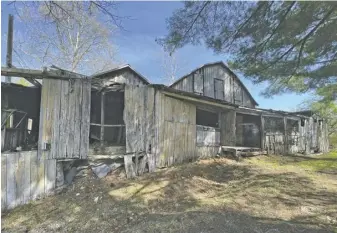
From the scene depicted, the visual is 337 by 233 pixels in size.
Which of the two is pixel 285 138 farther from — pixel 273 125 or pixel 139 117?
pixel 139 117

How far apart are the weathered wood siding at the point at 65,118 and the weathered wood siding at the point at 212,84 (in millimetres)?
9157

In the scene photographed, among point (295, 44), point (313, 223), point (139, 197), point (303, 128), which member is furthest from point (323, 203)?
point (303, 128)

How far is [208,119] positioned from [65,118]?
7826mm

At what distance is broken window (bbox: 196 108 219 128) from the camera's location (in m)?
13.8

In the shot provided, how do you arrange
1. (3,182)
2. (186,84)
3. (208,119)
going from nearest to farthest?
(3,182) < (208,119) < (186,84)

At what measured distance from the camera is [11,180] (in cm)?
679

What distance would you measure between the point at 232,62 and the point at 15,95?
565 cm

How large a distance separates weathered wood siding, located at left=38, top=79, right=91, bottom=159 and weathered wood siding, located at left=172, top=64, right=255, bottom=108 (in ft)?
30.0

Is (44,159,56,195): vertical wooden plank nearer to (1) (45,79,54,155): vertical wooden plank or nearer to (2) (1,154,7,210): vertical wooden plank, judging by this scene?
(1) (45,79,54,155): vertical wooden plank

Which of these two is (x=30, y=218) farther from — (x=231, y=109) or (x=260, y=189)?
(x=231, y=109)

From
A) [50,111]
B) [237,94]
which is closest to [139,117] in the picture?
[50,111]

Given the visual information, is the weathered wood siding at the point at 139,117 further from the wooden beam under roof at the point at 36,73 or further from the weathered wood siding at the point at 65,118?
the wooden beam under roof at the point at 36,73

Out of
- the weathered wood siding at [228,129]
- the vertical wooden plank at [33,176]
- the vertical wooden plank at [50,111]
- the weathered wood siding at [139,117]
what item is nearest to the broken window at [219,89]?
the weathered wood siding at [228,129]

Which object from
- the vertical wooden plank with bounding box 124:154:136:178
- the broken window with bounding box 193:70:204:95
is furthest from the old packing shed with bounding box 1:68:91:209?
the broken window with bounding box 193:70:204:95
